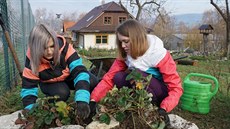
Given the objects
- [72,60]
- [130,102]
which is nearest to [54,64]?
[72,60]

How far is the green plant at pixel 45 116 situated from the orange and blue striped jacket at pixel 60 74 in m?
0.18

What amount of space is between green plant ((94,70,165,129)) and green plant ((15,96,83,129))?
26cm

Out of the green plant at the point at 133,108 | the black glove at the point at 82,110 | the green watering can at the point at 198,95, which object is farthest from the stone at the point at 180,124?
the green watering can at the point at 198,95

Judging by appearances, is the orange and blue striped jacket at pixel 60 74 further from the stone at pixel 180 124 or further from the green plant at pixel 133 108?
the stone at pixel 180 124

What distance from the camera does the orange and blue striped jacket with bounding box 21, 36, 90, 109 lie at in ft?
6.90

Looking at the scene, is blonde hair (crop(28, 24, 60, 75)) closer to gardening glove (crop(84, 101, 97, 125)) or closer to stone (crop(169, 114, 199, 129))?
gardening glove (crop(84, 101, 97, 125))

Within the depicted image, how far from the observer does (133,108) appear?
1.77m

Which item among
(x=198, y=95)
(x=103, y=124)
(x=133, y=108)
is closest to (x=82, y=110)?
(x=103, y=124)

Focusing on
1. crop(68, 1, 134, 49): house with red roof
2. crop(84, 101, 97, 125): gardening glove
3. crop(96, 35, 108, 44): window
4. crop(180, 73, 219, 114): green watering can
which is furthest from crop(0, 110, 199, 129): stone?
crop(96, 35, 108, 44): window

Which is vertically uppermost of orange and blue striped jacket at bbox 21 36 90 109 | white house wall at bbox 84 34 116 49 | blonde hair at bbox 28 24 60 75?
blonde hair at bbox 28 24 60 75

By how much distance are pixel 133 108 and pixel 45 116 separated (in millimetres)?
607

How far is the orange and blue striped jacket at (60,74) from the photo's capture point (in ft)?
6.90

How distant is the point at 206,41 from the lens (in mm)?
16625

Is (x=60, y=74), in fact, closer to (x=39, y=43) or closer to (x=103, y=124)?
(x=39, y=43)
